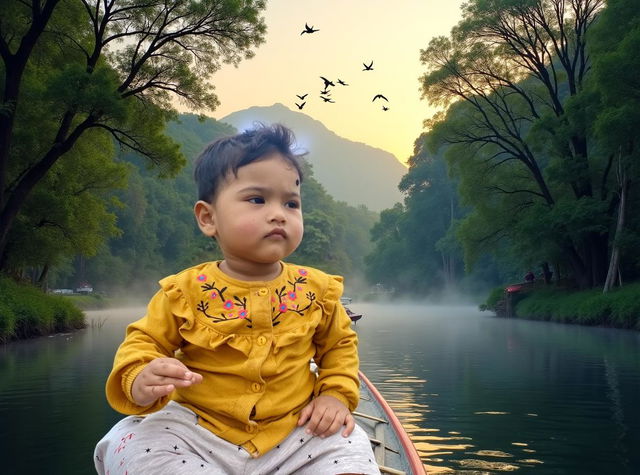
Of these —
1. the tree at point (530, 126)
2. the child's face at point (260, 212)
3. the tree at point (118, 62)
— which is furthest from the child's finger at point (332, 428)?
the tree at point (530, 126)

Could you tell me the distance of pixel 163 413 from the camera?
7.18ft

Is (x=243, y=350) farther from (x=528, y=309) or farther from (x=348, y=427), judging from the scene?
(x=528, y=309)

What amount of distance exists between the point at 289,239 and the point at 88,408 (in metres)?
5.50

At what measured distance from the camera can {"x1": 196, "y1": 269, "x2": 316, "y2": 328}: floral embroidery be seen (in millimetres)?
2330

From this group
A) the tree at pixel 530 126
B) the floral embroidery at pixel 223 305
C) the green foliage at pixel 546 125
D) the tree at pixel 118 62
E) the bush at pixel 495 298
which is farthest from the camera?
the bush at pixel 495 298

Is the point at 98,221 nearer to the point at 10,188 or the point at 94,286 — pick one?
the point at 10,188

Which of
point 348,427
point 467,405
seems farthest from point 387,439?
point 467,405

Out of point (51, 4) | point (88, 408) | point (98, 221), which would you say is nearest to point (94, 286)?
point (98, 221)

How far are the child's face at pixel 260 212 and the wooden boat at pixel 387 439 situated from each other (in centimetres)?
132

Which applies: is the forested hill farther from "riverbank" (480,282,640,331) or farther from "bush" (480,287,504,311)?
"riverbank" (480,282,640,331)

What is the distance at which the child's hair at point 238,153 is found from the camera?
2.36 metres

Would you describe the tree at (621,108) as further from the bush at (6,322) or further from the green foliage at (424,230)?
the green foliage at (424,230)

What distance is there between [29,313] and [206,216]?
1515 centimetres

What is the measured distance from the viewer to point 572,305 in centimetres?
2098
